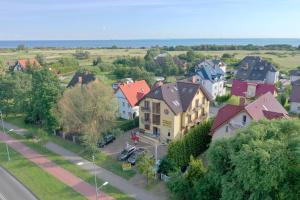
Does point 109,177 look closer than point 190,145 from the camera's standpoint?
Yes

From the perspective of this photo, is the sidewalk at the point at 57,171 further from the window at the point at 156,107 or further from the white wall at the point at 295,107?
the white wall at the point at 295,107

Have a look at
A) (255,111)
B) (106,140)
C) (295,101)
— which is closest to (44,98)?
(106,140)

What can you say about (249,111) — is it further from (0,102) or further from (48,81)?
(0,102)

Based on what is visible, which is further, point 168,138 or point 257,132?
point 168,138

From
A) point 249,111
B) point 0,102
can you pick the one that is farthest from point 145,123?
point 0,102

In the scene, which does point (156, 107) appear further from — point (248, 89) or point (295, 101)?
point (248, 89)
